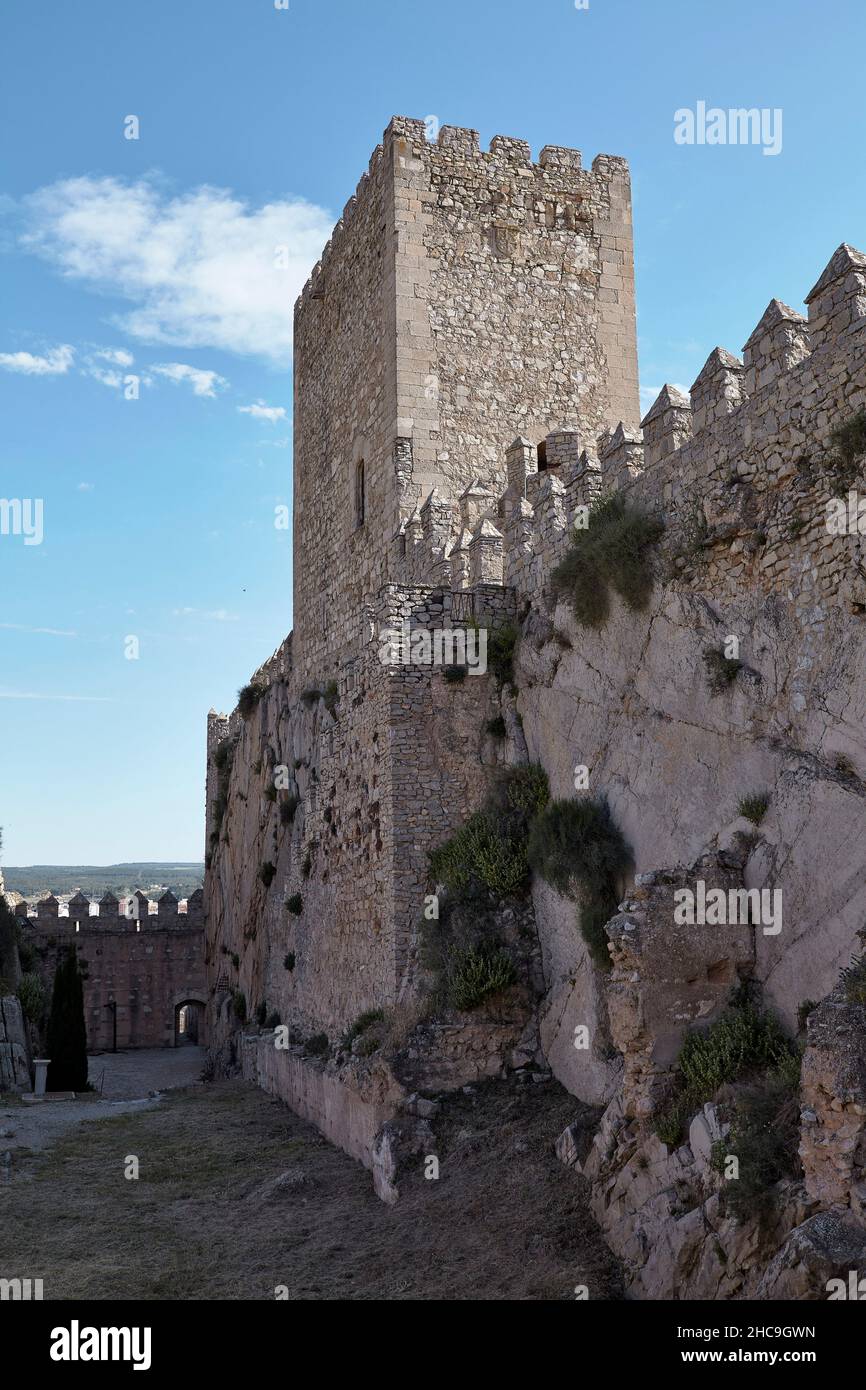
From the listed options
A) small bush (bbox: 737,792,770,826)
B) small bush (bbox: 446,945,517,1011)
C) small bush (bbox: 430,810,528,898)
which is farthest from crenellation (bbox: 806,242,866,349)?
small bush (bbox: 446,945,517,1011)

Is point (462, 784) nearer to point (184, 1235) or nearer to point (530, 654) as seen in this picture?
point (530, 654)

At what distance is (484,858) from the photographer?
12258 millimetres

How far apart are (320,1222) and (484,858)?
392cm

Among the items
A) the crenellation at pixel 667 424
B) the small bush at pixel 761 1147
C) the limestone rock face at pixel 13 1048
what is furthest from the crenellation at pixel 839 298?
the limestone rock face at pixel 13 1048

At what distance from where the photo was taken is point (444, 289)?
18.0 meters

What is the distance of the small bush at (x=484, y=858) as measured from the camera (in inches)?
481

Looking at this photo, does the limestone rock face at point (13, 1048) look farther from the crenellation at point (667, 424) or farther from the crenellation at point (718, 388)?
the crenellation at point (718, 388)

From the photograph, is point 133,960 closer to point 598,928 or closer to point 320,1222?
point 320,1222

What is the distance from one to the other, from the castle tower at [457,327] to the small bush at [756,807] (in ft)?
28.2

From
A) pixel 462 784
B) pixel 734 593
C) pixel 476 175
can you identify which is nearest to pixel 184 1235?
pixel 462 784

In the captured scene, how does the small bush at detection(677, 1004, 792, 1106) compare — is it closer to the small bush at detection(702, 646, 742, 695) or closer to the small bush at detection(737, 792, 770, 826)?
the small bush at detection(737, 792, 770, 826)

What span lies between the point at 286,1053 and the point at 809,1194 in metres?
11.0

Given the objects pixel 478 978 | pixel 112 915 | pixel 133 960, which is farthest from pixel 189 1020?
pixel 478 978
